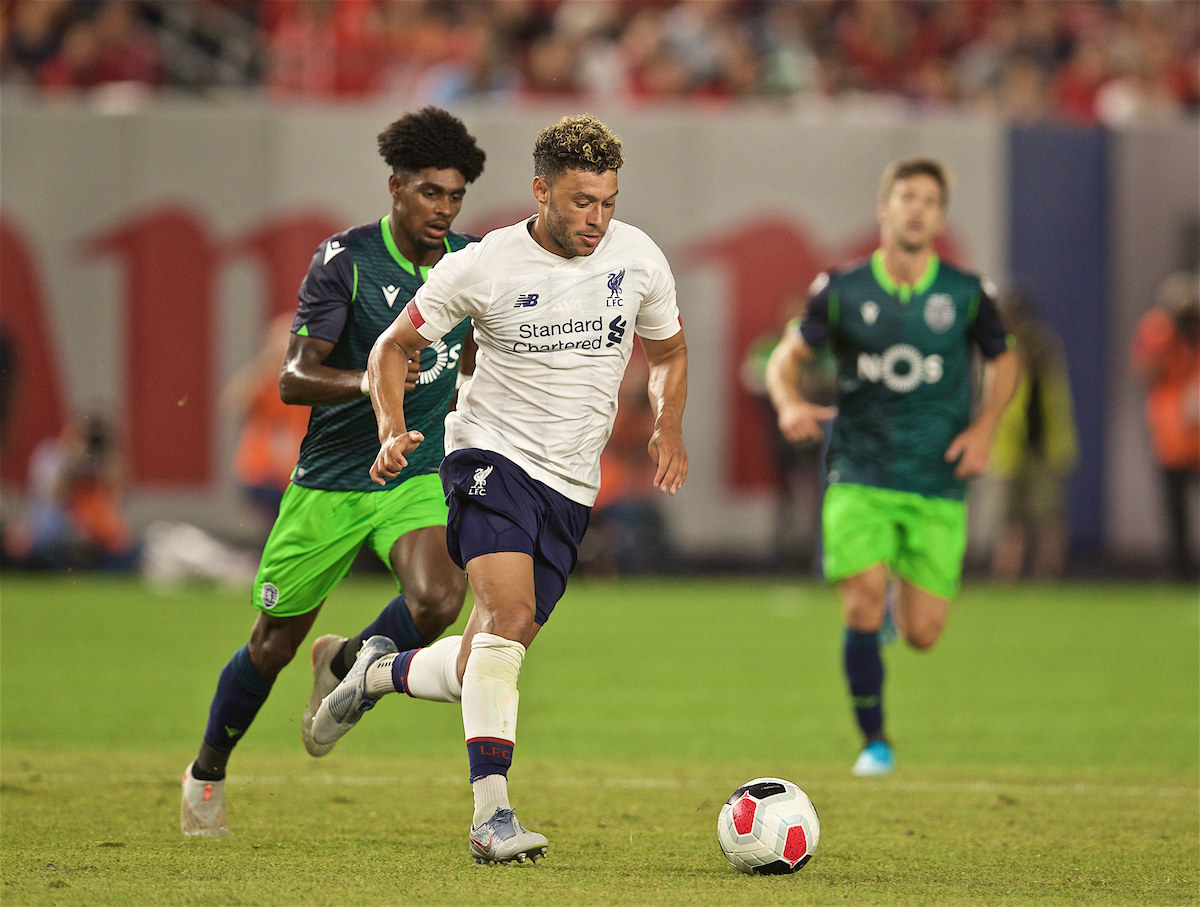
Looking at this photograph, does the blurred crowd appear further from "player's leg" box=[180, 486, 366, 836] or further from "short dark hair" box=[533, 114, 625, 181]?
"short dark hair" box=[533, 114, 625, 181]

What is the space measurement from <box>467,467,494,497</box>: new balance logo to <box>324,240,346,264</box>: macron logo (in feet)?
3.63

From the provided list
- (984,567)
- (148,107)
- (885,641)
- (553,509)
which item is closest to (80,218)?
(148,107)

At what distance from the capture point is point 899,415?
762 centimetres

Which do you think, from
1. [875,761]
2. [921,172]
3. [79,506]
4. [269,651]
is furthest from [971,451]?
[79,506]

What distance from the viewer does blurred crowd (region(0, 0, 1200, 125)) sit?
55.5 feet

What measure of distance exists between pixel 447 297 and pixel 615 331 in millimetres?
603

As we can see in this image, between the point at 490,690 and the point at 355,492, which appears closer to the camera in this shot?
the point at 490,690

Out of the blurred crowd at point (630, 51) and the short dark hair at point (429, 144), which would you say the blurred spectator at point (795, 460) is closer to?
the blurred crowd at point (630, 51)

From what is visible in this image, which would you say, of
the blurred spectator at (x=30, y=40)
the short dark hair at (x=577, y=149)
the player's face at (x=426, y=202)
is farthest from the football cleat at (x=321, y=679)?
the blurred spectator at (x=30, y=40)

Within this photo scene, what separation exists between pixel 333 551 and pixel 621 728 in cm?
322

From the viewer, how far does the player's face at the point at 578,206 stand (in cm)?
516

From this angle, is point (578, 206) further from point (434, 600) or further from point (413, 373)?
point (434, 600)

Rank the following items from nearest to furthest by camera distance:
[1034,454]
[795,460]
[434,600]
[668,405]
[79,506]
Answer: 1. [668,405]
2. [434,600]
3. [79,506]
4. [1034,454]
5. [795,460]

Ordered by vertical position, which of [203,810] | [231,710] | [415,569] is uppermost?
[415,569]
